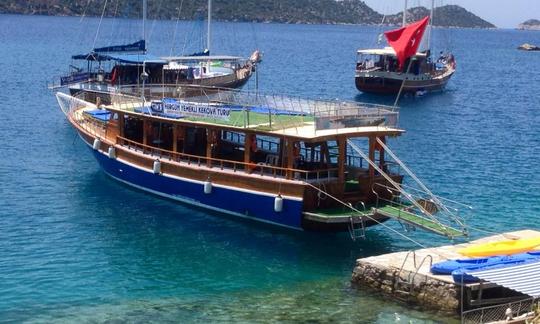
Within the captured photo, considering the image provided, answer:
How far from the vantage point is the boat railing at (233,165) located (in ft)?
88.5

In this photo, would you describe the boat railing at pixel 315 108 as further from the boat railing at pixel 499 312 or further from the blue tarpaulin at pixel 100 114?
the boat railing at pixel 499 312

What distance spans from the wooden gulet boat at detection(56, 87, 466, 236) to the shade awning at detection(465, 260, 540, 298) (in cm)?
369

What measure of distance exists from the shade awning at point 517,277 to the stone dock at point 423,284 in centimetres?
40

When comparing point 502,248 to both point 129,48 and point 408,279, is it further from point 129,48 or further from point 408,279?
point 129,48

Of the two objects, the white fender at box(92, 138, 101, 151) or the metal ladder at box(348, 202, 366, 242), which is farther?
the white fender at box(92, 138, 101, 151)

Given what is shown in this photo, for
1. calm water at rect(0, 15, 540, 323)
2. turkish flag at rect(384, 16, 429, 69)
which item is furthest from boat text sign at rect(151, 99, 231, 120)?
turkish flag at rect(384, 16, 429, 69)

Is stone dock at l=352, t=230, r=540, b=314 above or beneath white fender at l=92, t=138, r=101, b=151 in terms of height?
beneath

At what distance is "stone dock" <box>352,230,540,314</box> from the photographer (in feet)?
67.3

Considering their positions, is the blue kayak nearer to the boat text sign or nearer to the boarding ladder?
the boarding ladder

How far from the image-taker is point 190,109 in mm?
30297

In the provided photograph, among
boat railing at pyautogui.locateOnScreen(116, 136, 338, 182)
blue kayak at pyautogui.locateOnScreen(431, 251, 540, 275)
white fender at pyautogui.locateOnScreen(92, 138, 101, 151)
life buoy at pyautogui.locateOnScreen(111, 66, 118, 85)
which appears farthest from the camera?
life buoy at pyautogui.locateOnScreen(111, 66, 118, 85)

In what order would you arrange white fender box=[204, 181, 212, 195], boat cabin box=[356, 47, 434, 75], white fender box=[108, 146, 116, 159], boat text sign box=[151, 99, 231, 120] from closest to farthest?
white fender box=[204, 181, 212, 195], boat text sign box=[151, 99, 231, 120], white fender box=[108, 146, 116, 159], boat cabin box=[356, 47, 434, 75]

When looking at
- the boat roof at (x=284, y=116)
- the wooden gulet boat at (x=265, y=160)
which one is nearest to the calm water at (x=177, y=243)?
the wooden gulet boat at (x=265, y=160)

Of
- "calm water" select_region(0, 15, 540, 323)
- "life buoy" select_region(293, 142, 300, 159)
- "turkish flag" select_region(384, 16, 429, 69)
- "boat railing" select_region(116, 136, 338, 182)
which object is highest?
"turkish flag" select_region(384, 16, 429, 69)
